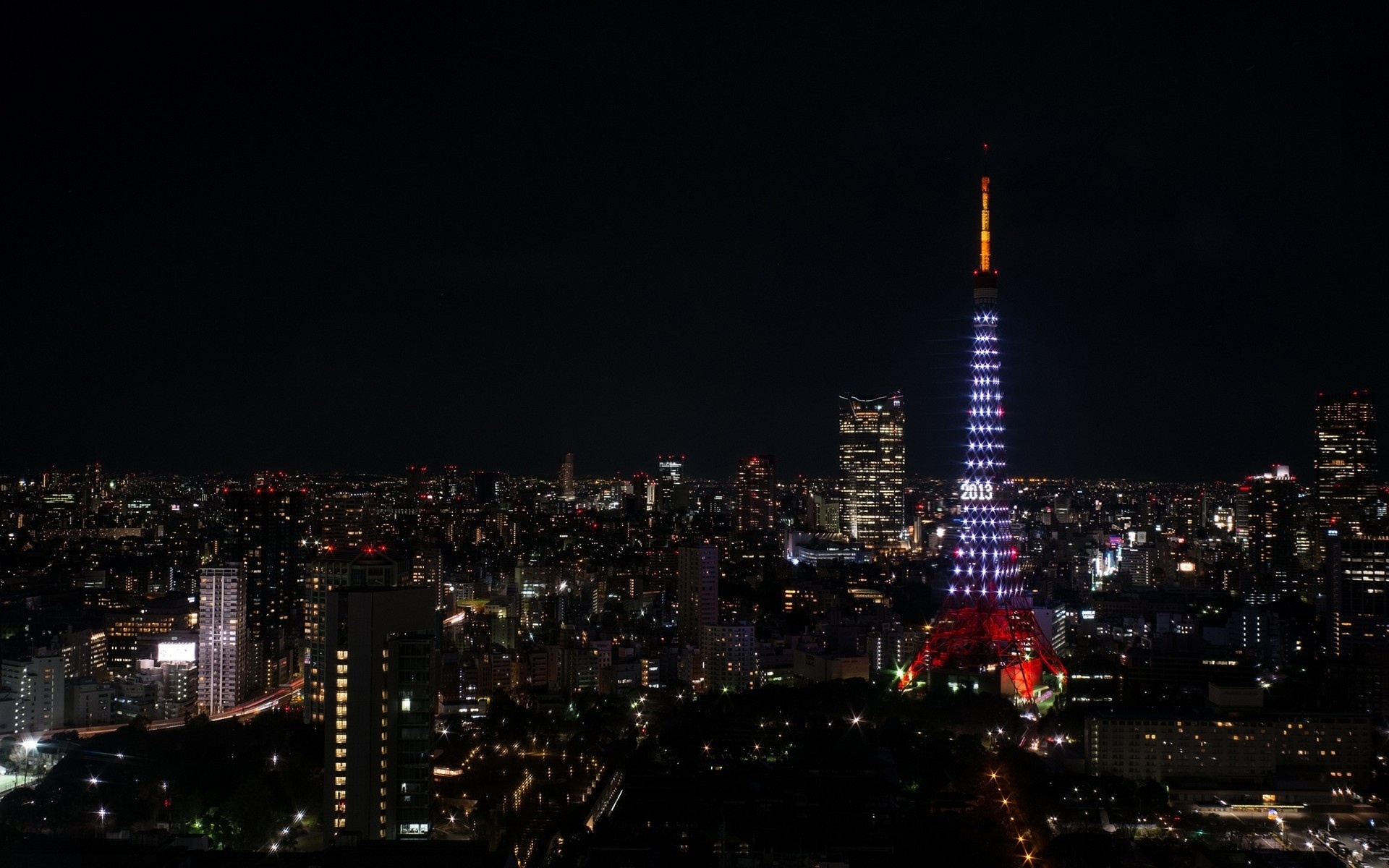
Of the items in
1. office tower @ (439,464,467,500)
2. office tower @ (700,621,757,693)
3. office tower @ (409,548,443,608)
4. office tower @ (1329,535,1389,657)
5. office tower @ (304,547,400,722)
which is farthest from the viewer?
office tower @ (439,464,467,500)

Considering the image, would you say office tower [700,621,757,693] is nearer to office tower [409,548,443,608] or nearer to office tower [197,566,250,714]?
office tower [409,548,443,608]

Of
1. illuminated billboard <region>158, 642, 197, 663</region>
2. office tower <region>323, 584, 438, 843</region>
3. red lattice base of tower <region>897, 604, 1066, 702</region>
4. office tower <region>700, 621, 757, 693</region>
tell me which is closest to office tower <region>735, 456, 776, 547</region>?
office tower <region>700, 621, 757, 693</region>

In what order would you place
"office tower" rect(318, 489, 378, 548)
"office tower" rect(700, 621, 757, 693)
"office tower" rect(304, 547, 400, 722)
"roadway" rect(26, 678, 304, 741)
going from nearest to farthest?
"office tower" rect(304, 547, 400, 722) < "roadway" rect(26, 678, 304, 741) < "office tower" rect(700, 621, 757, 693) < "office tower" rect(318, 489, 378, 548)

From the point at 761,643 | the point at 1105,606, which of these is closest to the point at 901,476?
the point at 1105,606

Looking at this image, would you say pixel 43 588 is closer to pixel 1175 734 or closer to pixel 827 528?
pixel 1175 734

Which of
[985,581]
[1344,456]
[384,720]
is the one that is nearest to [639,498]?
[1344,456]

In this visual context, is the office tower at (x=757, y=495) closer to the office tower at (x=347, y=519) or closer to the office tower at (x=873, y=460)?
the office tower at (x=873, y=460)

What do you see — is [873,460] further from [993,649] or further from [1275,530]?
[993,649]

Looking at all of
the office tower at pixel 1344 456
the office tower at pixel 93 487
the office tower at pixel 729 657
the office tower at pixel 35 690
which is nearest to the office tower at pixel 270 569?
the office tower at pixel 93 487
